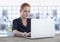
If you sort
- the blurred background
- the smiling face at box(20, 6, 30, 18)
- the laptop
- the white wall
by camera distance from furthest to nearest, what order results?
the white wall < the blurred background < the smiling face at box(20, 6, 30, 18) < the laptop

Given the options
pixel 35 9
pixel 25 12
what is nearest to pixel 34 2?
pixel 35 9

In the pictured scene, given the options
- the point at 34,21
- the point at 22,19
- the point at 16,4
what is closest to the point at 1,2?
the point at 16,4

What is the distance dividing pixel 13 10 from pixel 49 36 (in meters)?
1.17

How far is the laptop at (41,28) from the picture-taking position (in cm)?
100

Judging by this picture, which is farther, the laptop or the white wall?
A: the white wall

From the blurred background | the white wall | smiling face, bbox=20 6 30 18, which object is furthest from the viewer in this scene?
the white wall

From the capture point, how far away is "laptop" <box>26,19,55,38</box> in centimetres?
100

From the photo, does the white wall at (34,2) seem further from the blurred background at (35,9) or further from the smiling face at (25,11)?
the smiling face at (25,11)

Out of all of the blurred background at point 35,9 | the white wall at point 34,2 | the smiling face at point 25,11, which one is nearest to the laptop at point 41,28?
the smiling face at point 25,11

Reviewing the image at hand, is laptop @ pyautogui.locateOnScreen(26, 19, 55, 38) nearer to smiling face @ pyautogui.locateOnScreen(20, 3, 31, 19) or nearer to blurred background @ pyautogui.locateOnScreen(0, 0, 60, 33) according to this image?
smiling face @ pyautogui.locateOnScreen(20, 3, 31, 19)

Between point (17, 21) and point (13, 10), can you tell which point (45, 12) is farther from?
point (17, 21)

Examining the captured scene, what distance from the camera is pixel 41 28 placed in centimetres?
102

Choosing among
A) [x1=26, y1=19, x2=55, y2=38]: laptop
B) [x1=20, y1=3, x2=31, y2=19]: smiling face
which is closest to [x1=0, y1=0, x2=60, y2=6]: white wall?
[x1=20, y1=3, x2=31, y2=19]: smiling face

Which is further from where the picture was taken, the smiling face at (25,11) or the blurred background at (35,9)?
the blurred background at (35,9)
